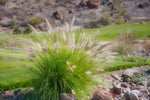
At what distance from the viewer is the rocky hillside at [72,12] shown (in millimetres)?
29609

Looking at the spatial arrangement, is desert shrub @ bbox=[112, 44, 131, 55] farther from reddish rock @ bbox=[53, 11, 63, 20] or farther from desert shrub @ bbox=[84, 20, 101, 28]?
reddish rock @ bbox=[53, 11, 63, 20]

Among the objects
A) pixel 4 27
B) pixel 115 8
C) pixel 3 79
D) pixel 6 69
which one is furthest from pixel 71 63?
pixel 115 8

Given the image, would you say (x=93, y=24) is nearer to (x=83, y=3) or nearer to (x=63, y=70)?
(x=83, y=3)

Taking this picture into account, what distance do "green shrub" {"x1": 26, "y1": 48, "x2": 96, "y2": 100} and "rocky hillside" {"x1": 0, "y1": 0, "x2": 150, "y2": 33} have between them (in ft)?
83.2

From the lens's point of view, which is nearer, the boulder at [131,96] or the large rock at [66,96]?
the large rock at [66,96]

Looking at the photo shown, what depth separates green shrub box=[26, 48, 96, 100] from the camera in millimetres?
2717

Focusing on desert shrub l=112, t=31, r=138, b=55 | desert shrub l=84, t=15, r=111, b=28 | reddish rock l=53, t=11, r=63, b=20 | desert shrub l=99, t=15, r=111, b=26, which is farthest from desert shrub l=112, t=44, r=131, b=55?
reddish rock l=53, t=11, r=63, b=20

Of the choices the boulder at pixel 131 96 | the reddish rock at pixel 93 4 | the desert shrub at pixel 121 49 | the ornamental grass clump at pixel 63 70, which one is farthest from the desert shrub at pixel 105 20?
the ornamental grass clump at pixel 63 70

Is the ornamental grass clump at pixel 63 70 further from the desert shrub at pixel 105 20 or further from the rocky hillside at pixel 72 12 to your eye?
the desert shrub at pixel 105 20

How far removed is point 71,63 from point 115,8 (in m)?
33.1

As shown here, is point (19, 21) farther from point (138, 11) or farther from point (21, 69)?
point (21, 69)

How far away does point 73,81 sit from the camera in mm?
2666

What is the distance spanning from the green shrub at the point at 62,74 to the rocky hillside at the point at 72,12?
25.4 meters

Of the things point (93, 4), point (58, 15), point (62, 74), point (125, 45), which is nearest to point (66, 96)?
point (62, 74)
